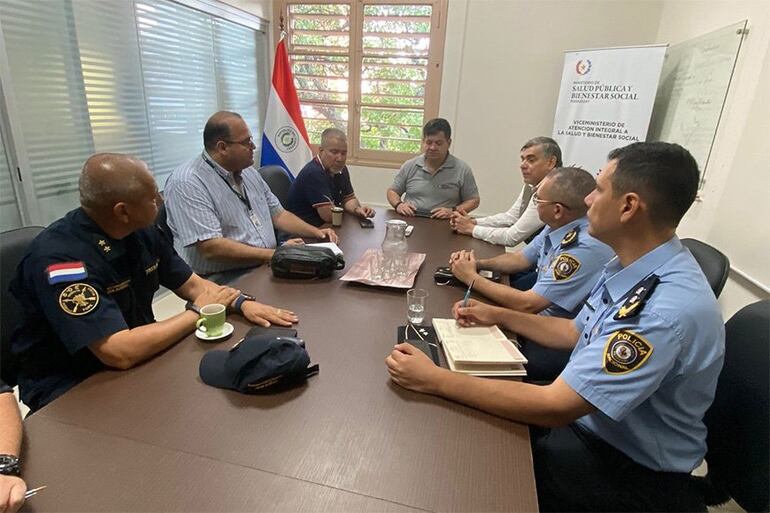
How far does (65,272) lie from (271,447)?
728 millimetres

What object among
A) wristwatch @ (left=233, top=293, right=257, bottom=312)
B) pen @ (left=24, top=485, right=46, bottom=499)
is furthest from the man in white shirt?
pen @ (left=24, top=485, right=46, bottom=499)

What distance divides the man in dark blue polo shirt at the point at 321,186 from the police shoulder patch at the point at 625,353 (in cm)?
206

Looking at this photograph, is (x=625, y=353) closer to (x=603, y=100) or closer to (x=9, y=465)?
(x=9, y=465)

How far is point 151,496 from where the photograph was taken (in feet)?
2.45

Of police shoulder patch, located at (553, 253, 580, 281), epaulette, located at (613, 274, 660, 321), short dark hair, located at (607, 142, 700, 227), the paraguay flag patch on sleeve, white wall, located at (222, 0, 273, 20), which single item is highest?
white wall, located at (222, 0, 273, 20)

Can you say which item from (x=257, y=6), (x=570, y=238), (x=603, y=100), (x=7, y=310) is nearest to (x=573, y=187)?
(x=570, y=238)

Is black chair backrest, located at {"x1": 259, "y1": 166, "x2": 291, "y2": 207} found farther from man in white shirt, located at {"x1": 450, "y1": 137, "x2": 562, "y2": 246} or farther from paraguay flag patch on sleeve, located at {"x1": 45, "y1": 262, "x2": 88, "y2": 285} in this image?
paraguay flag patch on sleeve, located at {"x1": 45, "y1": 262, "x2": 88, "y2": 285}

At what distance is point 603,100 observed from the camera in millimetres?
3393

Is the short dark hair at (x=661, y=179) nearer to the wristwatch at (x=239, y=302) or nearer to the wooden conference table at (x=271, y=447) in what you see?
the wooden conference table at (x=271, y=447)

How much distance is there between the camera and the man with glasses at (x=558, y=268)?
1595 millimetres

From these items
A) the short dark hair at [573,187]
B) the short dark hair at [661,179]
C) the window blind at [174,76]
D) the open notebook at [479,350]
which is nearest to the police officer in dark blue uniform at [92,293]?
the open notebook at [479,350]

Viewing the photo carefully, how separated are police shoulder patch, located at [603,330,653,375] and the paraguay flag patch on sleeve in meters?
1.33

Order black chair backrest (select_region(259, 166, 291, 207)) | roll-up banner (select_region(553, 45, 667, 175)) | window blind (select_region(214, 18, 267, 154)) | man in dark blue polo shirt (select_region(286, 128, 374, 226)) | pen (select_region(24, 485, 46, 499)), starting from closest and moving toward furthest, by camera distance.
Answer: pen (select_region(24, 485, 46, 499)), man in dark blue polo shirt (select_region(286, 128, 374, 226)), roll-up banner (select_region(553, 45, 667, 175)), black chair backrest (select_region(259, 166, 291, 207)), window blind (select_region(214, 18, 267, 154))

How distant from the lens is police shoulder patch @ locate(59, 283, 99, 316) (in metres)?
1.08
